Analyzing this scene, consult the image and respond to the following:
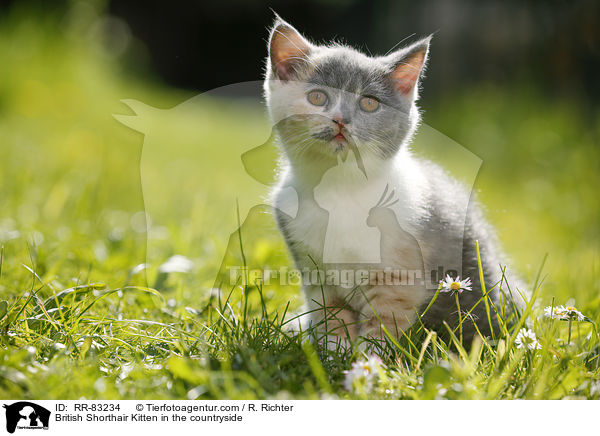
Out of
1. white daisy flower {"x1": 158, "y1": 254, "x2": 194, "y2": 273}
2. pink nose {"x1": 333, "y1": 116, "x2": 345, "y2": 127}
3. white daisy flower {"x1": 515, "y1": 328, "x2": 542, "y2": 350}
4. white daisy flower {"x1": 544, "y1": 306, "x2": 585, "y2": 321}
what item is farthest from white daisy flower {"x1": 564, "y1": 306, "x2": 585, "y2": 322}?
white daisy flower {"x1": 158, "y1": 254, "x2": 194, "y2": 273}

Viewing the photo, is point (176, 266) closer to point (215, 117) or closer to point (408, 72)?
point (408, 72)

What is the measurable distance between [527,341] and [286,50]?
3.57 ft

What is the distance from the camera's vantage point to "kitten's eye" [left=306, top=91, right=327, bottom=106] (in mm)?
1742

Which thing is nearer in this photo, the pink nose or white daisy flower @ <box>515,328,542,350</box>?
white daisy flower @ <box>515,328,542,350</box>

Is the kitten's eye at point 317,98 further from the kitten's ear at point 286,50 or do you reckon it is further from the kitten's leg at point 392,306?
the kitten's leg at point 392,306

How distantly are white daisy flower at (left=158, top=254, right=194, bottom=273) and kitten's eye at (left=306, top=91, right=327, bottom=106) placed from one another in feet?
2.43

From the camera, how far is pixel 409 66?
5.87ft

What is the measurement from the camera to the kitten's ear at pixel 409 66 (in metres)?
1.76

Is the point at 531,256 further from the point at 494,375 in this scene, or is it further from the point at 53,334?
the point at 53,334

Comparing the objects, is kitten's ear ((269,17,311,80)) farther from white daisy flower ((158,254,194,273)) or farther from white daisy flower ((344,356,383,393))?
white daisy flower ((344,356,383,393))

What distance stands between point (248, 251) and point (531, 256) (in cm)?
145

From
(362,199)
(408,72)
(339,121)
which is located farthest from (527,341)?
(408,72)

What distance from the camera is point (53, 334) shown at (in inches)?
56.4
